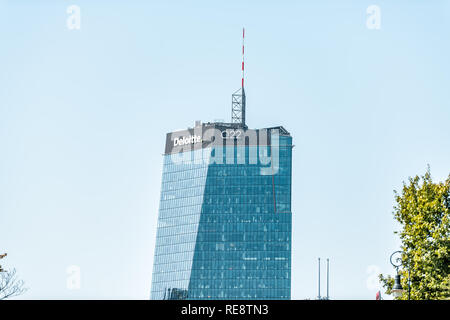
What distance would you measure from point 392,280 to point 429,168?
377 inches

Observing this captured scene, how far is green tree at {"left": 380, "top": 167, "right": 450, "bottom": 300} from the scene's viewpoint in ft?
191

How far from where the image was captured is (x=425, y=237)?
6056 centimetres

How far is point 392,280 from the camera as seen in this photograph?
2581 inches

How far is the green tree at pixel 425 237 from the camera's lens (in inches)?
2288
